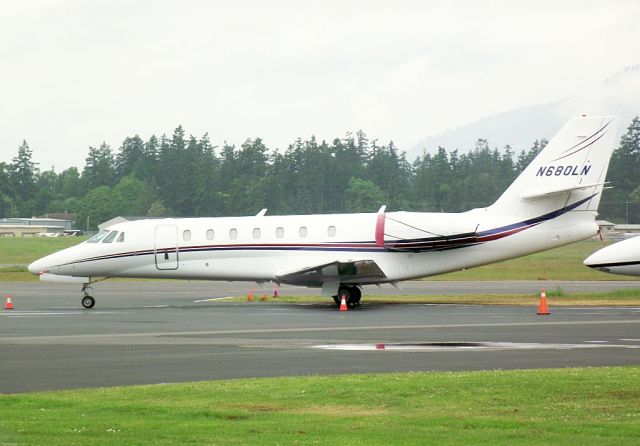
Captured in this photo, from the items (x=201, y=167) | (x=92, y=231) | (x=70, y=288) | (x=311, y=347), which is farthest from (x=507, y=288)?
(x=92, y=231)

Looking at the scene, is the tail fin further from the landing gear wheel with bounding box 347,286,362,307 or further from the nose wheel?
the nose wheel

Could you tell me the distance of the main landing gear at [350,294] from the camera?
114 ft

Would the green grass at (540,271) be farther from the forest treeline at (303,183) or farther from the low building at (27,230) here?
the low building at (27,230)

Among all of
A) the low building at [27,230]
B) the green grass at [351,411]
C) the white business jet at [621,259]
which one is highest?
the low building at [27,230]

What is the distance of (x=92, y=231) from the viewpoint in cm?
14862

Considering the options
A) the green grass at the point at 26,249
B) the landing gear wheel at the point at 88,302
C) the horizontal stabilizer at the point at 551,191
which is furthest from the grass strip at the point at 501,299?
the green grass at the point at 26,249

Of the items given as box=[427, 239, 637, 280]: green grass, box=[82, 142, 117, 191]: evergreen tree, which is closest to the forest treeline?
box=[82, 142, 117, 191]: evergreen tree

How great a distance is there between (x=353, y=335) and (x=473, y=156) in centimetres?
16578

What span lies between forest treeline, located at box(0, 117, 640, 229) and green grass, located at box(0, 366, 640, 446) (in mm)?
109492

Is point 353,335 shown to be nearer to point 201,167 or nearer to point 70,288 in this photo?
point 70,288

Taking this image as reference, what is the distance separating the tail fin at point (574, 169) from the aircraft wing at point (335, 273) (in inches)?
179

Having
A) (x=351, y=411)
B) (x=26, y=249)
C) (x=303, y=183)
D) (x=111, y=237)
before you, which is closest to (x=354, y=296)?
(x=111, y=237)

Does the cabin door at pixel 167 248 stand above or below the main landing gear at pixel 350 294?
above

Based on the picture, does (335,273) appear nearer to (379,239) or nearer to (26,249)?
(379,239)
